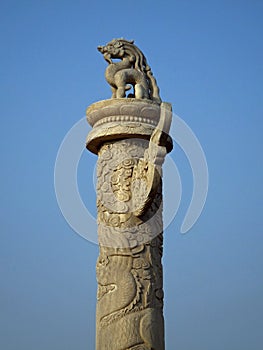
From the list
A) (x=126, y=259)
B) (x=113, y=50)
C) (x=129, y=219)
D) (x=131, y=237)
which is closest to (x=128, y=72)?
(x=113, y=50)

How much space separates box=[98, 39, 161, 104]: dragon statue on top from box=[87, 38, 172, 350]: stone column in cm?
9

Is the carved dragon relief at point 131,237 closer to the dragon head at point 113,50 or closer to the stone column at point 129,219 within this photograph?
the stone column at point 129,219

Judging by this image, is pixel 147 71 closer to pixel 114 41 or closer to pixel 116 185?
pixel 114 41

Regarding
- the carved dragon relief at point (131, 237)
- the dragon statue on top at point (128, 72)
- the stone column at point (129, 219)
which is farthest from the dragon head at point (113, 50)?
the carved dragon relief at point (131, 237)

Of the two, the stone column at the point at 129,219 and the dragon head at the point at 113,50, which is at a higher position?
the dragon head at the point at 113,50

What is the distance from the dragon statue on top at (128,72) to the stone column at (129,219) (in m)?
0.09

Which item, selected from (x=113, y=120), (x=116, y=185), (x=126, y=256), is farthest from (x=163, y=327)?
(x=113, y=120)

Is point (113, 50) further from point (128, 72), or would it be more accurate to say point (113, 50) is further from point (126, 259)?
point (126, 259)

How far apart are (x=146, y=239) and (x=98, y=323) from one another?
0.96 m

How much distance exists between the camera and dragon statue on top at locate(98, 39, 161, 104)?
6.23 metres

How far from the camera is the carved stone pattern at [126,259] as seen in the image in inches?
212

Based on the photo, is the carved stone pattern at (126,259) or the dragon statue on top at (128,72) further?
the dragon statue on top at (128,72)

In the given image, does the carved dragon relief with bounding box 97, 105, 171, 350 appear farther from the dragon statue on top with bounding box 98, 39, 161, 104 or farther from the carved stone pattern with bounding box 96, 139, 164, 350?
the dragon statue on top with bounding box 98, 39, 161, 104

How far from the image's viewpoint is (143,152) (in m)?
5.95
